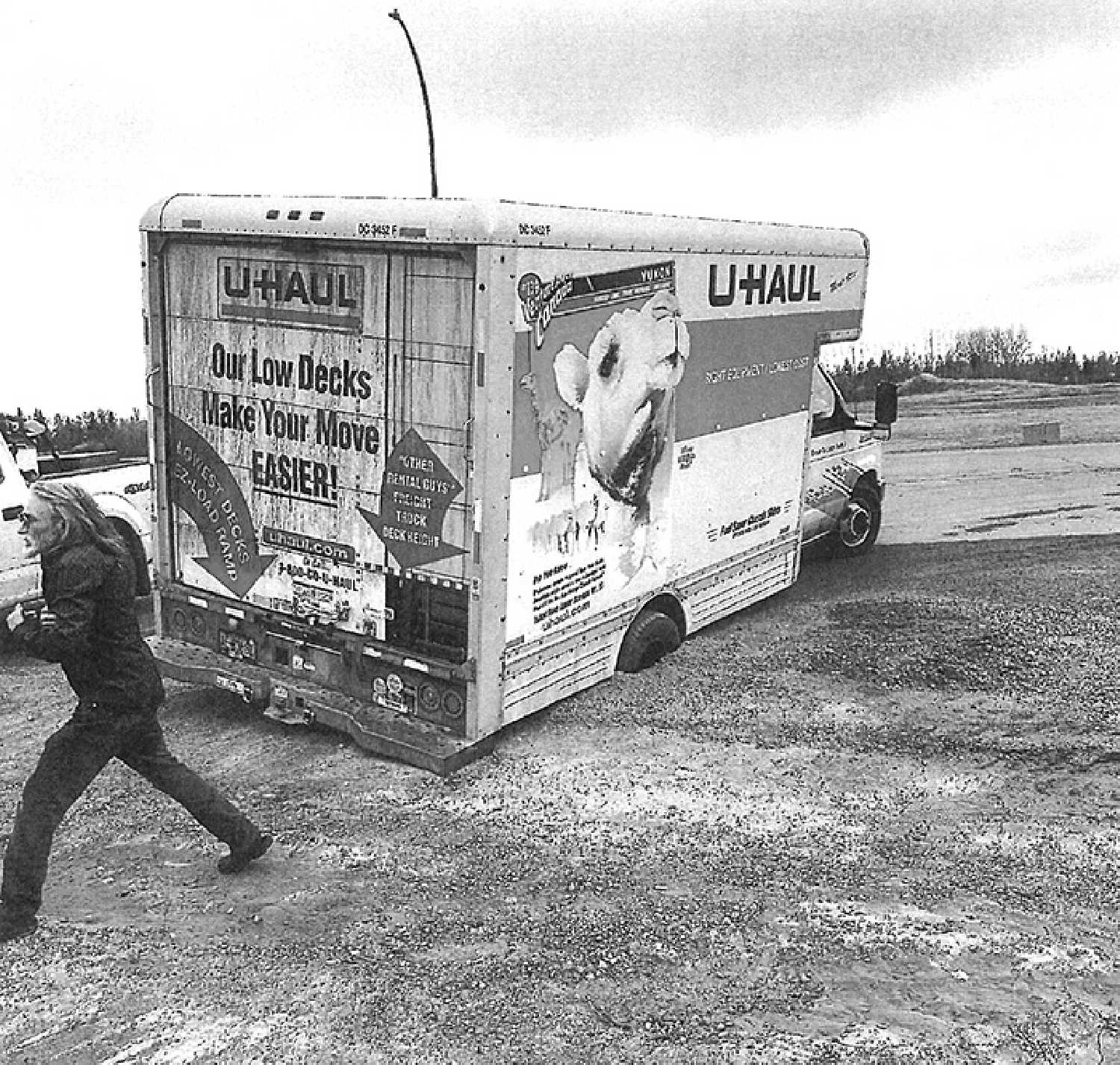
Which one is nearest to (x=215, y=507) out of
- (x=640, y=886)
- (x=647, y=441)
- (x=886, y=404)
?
(x=647, y=441)

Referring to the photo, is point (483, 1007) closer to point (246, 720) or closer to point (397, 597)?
point (397, 597)

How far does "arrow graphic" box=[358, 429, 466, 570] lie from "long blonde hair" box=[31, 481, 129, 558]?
1774 millimetres

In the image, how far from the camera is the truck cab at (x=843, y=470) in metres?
11.5

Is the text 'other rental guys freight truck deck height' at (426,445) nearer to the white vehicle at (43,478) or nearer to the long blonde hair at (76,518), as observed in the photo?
the white vehicle at (43,478)

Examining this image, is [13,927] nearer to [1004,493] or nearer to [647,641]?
[647,641]

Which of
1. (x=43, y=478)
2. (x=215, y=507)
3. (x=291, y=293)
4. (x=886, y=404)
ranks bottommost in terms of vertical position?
(x=43, y=478)

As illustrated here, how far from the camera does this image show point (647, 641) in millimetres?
8492

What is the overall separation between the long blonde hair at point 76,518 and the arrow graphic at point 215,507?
208 cm

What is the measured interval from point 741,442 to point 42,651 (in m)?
5.18

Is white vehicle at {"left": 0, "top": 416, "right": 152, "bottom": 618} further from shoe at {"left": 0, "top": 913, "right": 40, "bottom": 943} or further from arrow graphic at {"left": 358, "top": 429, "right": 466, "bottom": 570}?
shoe at {"left": 0, "top": 913, "right": 40, "bottom": 943}

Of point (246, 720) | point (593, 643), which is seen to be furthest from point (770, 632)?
point (246, 720)

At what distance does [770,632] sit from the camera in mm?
9977

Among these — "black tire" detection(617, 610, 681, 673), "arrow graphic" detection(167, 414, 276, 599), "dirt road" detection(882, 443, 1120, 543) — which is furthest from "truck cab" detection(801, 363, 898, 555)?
"arrow graphic" detection(167, 414, 276, 599)

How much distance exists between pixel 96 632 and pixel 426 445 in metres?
2.05
